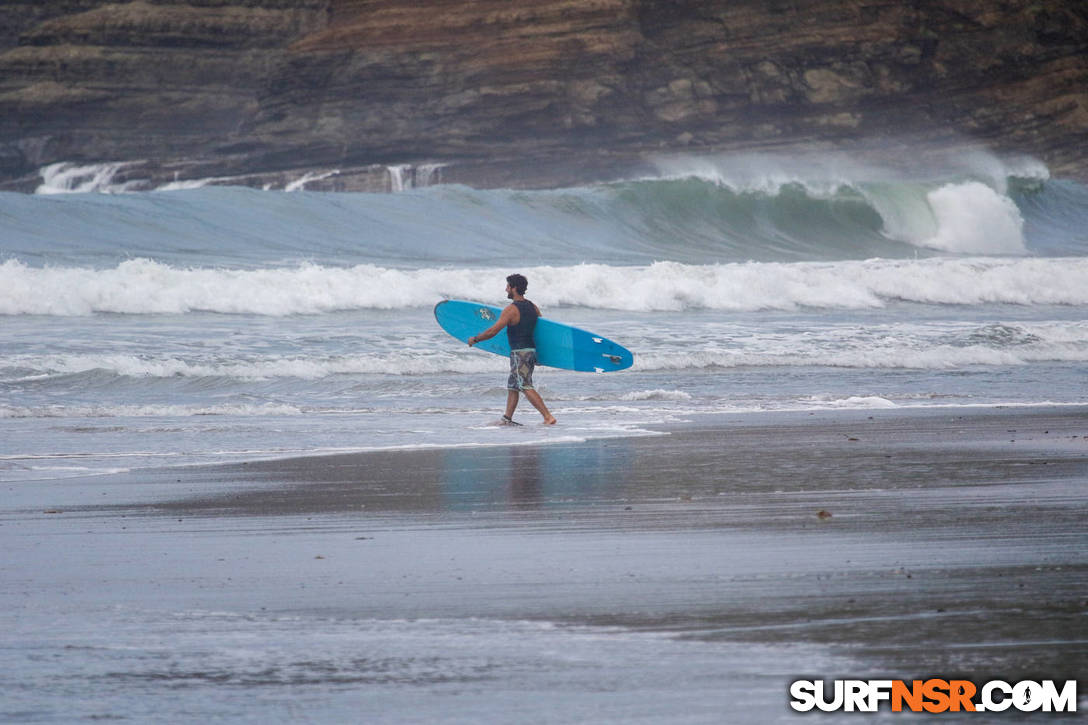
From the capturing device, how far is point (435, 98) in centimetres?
6569

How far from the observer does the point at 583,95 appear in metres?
64.2

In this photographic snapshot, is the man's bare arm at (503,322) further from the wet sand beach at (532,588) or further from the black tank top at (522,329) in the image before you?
the wet sand beach at (532,588)

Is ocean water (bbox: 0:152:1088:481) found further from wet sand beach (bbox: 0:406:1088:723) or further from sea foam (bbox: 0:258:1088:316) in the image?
wet sand beach (bbox: 0:406:1088:723)

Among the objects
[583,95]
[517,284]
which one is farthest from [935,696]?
[583,95]

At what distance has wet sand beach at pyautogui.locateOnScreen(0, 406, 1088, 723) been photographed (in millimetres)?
3256

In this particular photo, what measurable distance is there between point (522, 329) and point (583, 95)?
5428cm

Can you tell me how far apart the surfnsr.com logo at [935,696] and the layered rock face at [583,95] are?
59.3 metres

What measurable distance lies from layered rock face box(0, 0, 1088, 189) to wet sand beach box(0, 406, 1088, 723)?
5581 cm

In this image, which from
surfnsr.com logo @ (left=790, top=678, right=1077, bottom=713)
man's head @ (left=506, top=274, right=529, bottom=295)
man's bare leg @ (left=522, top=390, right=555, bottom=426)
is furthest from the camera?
man's head @ (left=506, top=274, right=529, bottom=295)

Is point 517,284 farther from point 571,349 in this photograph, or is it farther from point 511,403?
point 571,349

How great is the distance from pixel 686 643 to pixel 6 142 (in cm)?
7001

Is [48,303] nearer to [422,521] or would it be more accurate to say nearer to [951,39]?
[422,521]

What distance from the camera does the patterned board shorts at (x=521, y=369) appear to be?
427 inches

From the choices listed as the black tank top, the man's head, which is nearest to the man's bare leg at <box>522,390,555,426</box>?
the black tank top
